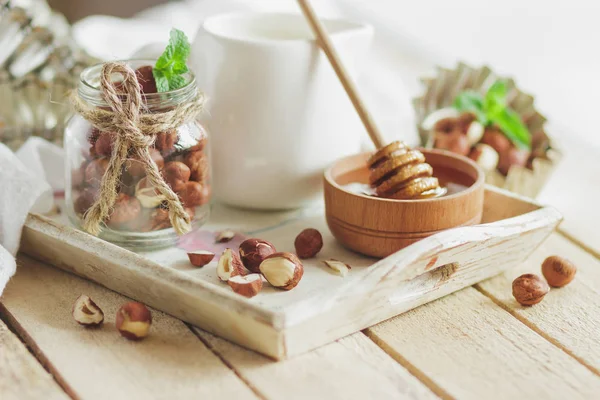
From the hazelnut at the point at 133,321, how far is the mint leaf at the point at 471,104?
564 mm

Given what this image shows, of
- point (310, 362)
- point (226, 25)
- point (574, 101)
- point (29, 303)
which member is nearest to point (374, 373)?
point (310, 362)

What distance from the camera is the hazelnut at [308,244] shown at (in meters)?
0.78

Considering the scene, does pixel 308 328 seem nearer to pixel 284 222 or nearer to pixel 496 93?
pixel 284 222

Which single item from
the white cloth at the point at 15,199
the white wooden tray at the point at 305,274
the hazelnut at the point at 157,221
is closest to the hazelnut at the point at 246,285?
the white wooden tray at the point at 305,274

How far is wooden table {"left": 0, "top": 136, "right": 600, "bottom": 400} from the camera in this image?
0.62 m

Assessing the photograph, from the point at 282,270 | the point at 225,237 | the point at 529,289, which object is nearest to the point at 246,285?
the point at 282,270

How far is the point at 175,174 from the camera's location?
77cm

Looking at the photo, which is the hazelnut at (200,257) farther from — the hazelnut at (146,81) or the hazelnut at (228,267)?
the hazelnut at (146,81)

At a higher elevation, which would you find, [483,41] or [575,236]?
[483,41]

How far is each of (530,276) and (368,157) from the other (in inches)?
8.7

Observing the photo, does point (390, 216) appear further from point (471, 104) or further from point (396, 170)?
point (471, 104)

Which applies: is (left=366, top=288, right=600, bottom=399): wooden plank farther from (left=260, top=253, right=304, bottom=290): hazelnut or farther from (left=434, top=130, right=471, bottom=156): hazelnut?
(left=434, top=130, right=471, bottom=156): hazelnut

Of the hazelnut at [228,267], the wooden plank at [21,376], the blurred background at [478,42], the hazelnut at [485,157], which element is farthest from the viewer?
the blurred background at [478,42]

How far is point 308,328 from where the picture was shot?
64 cm
